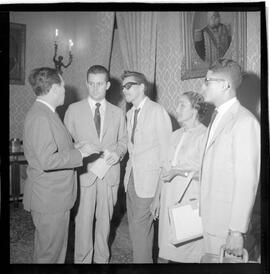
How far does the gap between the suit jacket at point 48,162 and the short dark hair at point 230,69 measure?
1.15m

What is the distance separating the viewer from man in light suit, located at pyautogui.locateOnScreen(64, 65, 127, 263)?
240cm

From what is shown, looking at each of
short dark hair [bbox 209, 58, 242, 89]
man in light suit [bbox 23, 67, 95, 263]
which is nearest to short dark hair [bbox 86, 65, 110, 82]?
man in light suit [bbox 23, 67, 95, 263]

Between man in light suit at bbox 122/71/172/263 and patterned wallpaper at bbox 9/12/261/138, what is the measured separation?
0.09 meters

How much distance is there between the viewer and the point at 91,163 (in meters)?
2.42

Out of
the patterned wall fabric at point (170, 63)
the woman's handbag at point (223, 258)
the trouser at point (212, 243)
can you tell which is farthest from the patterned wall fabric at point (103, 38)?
the woman's handbag at point (223, 258)

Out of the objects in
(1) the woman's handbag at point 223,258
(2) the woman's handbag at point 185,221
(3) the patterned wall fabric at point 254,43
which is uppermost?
(3) the patterned wall fabric at point 254,43

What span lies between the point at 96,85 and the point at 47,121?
1.41 ft

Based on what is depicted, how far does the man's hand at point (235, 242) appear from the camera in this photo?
2.25 metres

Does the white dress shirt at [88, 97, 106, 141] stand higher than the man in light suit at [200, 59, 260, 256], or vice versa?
the white dress shirt at [88, 97, 106, 141]

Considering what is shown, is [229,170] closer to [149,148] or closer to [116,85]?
[149,148]

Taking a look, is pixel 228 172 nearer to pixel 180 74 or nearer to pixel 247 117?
pixel 247 117

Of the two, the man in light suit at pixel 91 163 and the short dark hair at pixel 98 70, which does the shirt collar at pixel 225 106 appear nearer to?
the man in light suit at pixel 91 163

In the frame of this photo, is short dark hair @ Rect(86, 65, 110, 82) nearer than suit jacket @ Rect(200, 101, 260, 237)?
No

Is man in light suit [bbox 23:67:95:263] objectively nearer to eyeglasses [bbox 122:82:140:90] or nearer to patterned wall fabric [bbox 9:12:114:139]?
patterned wall fabric [bbox 9:12:114:139]
